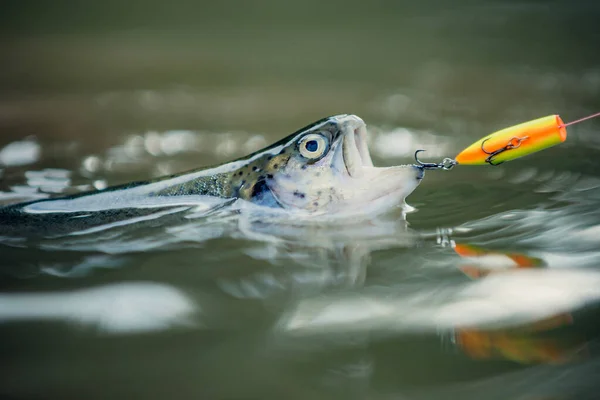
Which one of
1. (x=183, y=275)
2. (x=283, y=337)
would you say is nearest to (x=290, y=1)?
(x=183, y=275)

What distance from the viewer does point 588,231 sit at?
7.27ft

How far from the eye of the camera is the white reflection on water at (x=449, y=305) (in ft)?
5.20

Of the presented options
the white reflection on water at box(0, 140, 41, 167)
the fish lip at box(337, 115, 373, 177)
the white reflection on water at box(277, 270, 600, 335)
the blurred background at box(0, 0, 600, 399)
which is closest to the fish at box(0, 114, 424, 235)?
the fish lip at box(337, 115, 373, 177)

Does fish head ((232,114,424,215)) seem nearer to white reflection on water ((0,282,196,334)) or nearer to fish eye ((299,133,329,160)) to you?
fish eye ((299,133,329,160))

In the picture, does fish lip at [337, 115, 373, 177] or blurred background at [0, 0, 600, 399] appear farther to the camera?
fish lip at [337, 115, 373, 177]

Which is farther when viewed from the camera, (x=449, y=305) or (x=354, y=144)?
(x=354, y=144)

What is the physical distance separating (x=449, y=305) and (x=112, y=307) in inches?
31.4

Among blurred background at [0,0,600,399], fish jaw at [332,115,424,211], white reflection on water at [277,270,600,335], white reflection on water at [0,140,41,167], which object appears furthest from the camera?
white reflection on water at [0,140,41,167]

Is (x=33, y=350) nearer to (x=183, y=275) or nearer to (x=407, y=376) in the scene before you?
(x=183, y=275)

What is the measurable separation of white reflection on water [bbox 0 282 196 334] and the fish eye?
2.28 ft

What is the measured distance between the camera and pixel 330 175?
229 centimetres

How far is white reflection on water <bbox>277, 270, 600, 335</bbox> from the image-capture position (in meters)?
1.59

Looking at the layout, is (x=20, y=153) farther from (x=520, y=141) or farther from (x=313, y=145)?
(x=520, y=141)

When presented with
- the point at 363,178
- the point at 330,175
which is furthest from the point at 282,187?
the point at 363,178
